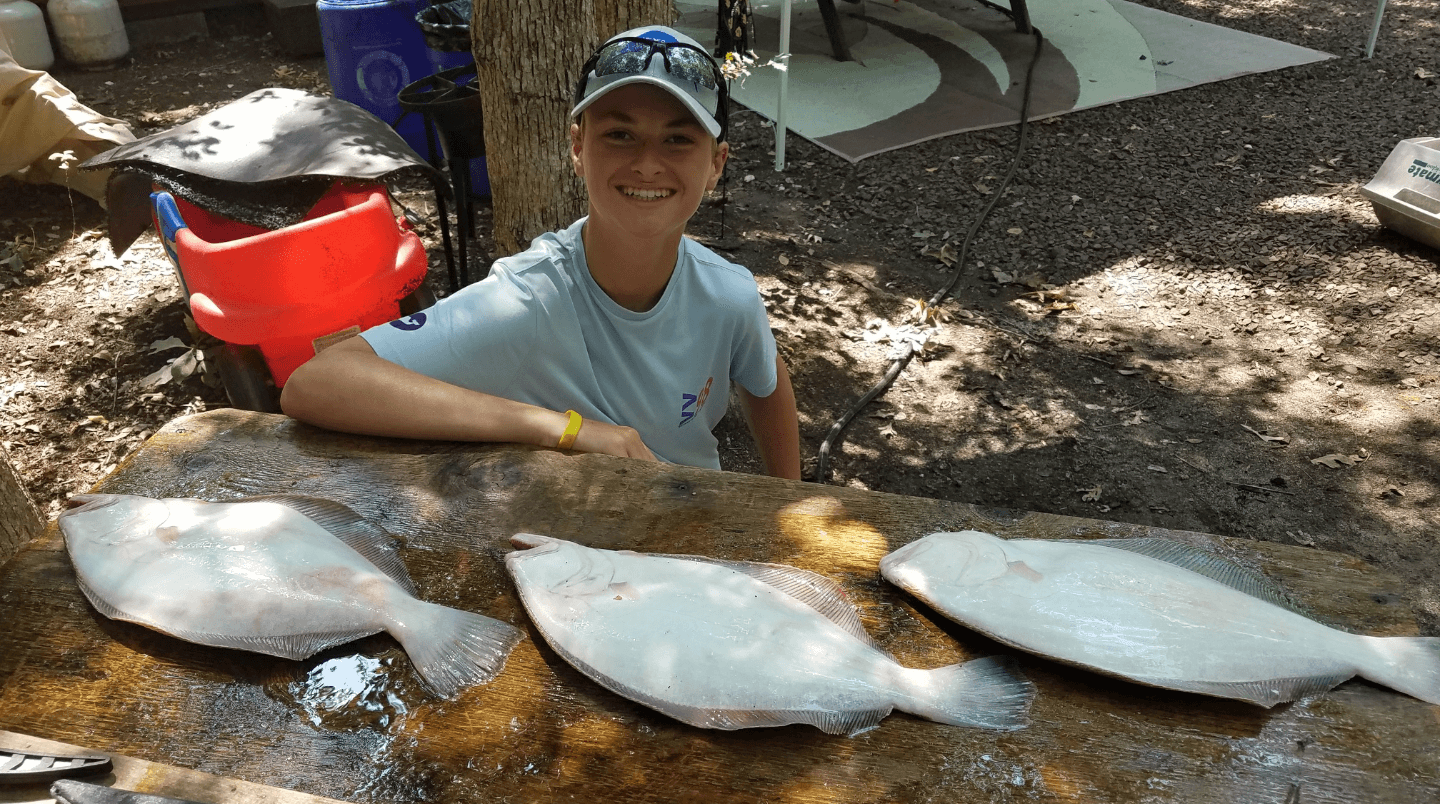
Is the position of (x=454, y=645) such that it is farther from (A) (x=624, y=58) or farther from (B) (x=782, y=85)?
(B) (x=782, y=85)

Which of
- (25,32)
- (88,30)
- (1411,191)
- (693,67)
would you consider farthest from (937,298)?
(25,32)

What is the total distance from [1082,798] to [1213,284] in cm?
480

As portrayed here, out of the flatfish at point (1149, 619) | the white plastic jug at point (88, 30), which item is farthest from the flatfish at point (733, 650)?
the white plastic jug at point (88, 30)

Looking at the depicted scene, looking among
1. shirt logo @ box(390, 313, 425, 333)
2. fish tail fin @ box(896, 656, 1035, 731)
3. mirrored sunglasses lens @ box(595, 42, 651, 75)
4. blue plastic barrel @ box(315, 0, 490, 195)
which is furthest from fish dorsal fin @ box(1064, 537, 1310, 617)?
blue plastic barrel @ box(315, 0, 490, 195)

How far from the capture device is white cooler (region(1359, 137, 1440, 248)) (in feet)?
16.7

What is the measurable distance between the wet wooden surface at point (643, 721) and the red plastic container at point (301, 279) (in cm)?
200

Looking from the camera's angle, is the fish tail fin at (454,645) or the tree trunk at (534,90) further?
the tree trunk at (534,90)

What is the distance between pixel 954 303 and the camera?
16.7ft

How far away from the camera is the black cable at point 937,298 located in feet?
13.1

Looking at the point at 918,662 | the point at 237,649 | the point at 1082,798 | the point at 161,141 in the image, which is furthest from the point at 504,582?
the point at 161,141

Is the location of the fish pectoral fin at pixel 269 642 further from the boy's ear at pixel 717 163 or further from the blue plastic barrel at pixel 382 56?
the blue plastic barrel at pixel 382 56

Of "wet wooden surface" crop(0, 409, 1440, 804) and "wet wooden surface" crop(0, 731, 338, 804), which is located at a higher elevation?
"wet wooden surface" crop(0, 731, 338, 804)

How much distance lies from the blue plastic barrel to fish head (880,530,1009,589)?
487 cm

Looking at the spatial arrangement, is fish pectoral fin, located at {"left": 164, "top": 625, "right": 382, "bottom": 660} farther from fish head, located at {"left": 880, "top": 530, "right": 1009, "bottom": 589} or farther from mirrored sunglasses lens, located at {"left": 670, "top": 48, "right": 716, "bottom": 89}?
mirrored sunglasses lens, located at {"left": 670, "top": 48, "right": 716, "bottom": 89}
